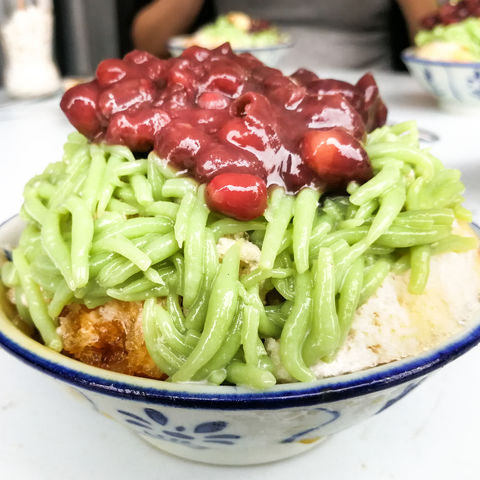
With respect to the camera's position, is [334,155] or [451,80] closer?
[334,155]

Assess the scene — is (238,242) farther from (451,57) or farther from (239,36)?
(239,36)

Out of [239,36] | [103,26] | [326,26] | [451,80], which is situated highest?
[451,80]

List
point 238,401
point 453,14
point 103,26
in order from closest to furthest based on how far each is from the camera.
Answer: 1. point 238,401
2. point 453,14
3. point 103,26

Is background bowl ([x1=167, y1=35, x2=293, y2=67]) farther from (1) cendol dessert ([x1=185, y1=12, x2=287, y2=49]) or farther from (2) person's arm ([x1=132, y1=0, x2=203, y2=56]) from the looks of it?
(2) person's arm ([x1=132, y1=0, x2=203, y2=56])

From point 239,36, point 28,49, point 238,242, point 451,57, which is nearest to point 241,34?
point 239,36

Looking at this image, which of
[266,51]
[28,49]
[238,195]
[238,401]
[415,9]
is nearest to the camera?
[238,401]

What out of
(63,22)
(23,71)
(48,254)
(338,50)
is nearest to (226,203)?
(48,254)

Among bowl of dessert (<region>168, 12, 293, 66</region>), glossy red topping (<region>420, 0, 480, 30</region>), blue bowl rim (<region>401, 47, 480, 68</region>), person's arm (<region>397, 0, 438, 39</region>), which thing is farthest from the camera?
person's arm (<region>397, 0, 438, 39</region>)

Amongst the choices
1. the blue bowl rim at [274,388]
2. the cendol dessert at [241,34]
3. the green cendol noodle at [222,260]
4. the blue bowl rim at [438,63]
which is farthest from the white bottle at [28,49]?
the blue bowl rim at [274,388]

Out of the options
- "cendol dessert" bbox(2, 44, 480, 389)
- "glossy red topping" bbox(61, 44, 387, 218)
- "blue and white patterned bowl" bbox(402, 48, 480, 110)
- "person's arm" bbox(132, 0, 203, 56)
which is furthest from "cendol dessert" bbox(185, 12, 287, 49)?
"cendol dessert" bbox(2, 44, 480, 389)
